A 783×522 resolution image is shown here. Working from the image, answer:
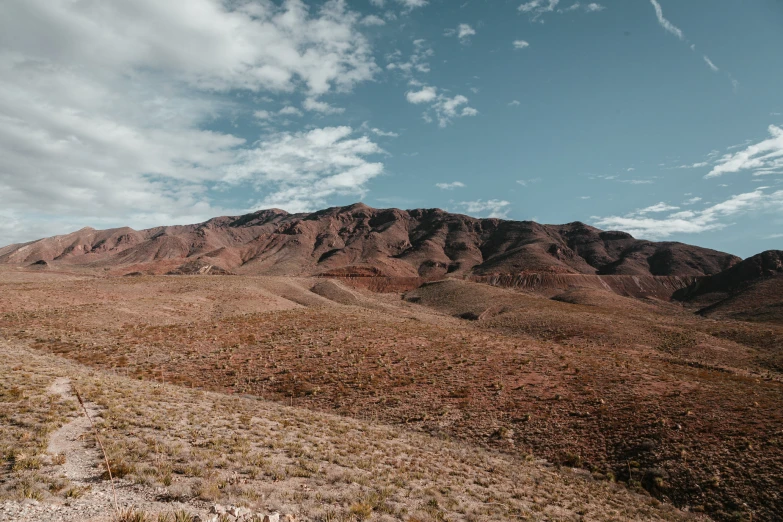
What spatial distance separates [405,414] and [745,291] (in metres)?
150

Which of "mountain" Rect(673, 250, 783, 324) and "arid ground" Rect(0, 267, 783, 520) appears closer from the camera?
"arid ground" Rect(0, 267, 783, 520)

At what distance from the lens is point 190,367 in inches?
1200

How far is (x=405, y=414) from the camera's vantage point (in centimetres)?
2328

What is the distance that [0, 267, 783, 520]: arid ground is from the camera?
12.0 metres

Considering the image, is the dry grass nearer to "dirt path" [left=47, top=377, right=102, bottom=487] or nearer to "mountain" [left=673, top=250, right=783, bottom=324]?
"dirt path" [left=47, top=377, right=102, bottom=487]

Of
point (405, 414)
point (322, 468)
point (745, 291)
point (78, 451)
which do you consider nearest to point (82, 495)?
point (78, 451)

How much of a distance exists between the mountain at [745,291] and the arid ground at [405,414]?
199 ft

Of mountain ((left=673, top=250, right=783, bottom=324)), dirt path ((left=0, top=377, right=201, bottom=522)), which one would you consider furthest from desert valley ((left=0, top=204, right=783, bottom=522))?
mountain ((left=673, top=250, right=783, bottom=324))

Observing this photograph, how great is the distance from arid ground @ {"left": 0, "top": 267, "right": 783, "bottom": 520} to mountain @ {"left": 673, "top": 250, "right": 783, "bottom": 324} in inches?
2384

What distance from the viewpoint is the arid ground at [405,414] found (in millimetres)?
12047

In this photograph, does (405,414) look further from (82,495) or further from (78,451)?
(82,495)

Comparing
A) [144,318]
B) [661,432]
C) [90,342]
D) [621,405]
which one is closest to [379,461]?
[661,432]

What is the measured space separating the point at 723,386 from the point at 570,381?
9.99 metres

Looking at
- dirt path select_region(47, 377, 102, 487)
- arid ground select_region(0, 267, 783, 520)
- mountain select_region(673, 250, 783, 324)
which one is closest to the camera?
dirt path select_region(47, 377, 102, 487)
